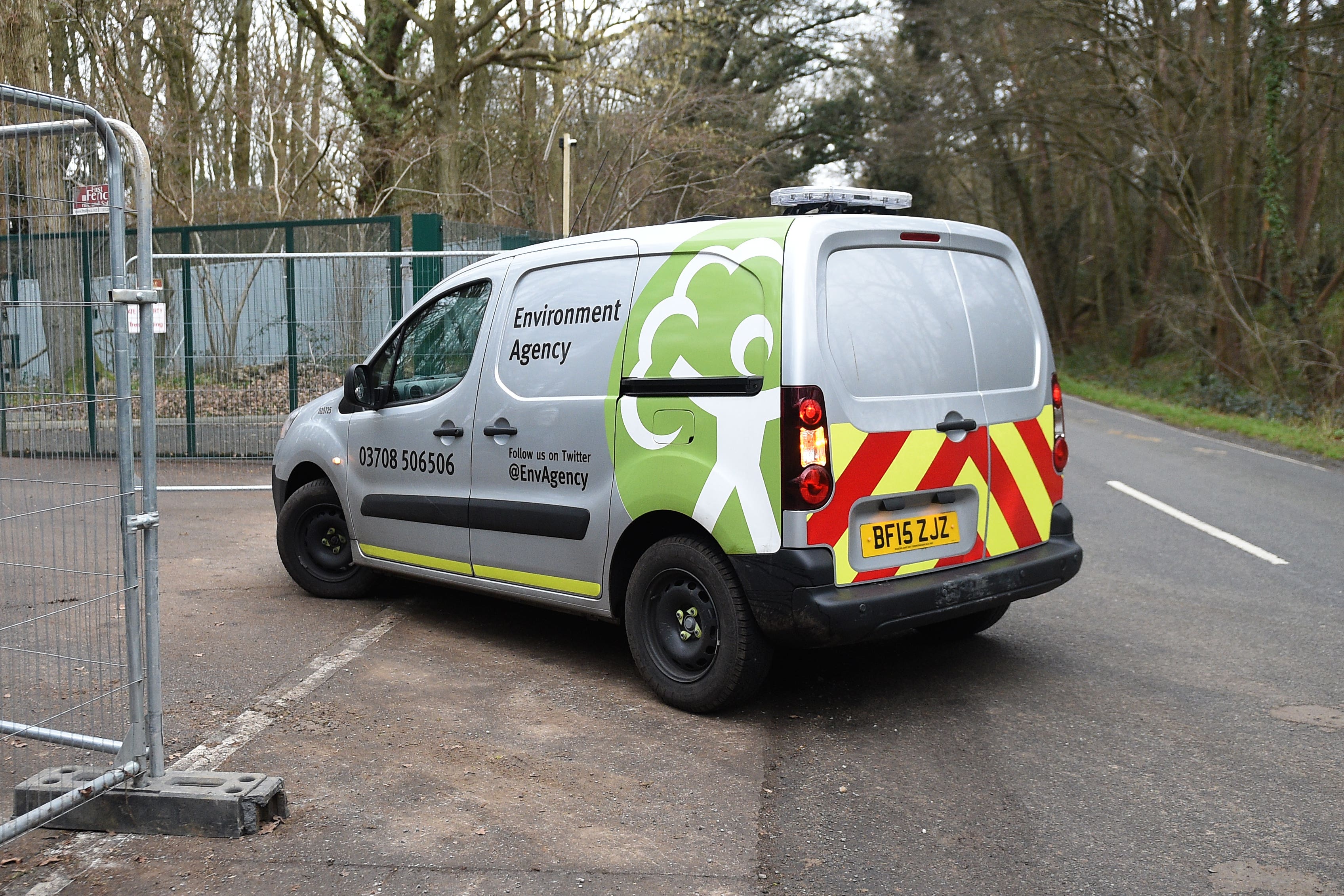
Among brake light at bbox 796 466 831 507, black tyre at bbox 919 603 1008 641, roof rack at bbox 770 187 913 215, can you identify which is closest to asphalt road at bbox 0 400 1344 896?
black tyre at bbox 919 603 1008 641

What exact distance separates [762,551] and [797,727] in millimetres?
750

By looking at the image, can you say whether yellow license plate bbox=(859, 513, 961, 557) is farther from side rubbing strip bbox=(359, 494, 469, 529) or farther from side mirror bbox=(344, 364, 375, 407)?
side mirror bbox=(344, 364, 375, 407)

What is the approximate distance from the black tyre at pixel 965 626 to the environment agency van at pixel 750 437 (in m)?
0.02

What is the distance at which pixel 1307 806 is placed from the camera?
3.79 m

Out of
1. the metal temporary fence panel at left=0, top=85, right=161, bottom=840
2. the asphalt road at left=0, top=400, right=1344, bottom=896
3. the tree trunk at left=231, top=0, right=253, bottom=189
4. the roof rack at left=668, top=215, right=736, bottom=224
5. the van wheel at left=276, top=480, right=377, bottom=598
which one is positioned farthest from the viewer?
the tree trunk at left=231, top=0, right=253, bottom=189

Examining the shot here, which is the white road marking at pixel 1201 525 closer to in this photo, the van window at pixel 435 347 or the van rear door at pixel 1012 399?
the van rear door at pixel 1012 399

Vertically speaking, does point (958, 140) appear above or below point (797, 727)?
above

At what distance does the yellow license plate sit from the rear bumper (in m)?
0.12

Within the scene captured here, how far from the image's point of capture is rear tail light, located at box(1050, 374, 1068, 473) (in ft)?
17.5

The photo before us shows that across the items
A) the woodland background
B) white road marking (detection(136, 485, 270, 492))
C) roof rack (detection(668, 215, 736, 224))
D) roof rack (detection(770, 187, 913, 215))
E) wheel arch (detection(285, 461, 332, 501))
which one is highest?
the woodland background

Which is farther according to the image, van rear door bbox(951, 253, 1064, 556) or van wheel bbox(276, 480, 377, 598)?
van wheel bbox(276, 480, 377, 598)

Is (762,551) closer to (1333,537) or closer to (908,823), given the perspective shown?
(908,823)

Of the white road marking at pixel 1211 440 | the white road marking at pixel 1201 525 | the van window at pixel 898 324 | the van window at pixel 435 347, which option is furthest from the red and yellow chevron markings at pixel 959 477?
the white road marking at pixel 1211 440

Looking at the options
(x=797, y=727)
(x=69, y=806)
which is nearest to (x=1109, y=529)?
(x=797, y=727)
